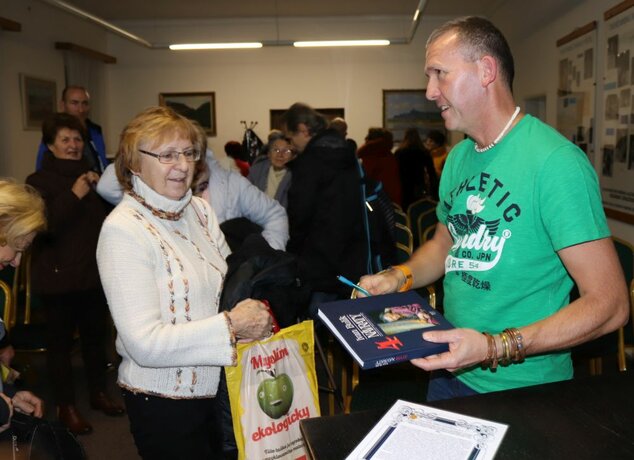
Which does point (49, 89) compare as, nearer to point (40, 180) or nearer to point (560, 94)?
point (40, 180)

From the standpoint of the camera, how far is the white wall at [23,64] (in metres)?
6.79

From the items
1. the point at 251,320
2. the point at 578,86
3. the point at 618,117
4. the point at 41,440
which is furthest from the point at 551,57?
the point at 41,440

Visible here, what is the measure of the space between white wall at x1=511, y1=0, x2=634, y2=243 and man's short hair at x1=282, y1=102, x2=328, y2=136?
2714mm

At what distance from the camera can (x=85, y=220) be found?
3098mm

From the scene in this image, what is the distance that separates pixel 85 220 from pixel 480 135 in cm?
239

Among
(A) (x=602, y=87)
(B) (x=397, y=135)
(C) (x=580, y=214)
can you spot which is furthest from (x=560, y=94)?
(C) (x=580, y=214)

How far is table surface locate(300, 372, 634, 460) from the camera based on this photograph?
36.7 inches

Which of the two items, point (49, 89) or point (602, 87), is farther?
point (49, 89)

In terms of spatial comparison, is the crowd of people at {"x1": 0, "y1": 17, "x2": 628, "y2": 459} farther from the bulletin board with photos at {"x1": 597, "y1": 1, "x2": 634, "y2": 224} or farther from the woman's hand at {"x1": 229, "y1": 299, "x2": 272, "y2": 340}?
the bulletin board with photos at {"x1": 597, "y1": 1, "x2": 634, "y2": 224}

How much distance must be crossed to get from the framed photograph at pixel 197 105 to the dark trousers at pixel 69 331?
7.14 metres

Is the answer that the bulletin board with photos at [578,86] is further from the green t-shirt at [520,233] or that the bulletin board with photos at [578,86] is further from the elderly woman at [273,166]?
the green t-shirt at [520,233]

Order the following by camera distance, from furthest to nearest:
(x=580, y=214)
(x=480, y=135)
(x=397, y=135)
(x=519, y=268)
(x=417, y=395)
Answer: (x=397, y=135), (x=417, y=395), (x=480, y=135), (x=519, y=268), (x=580, y=214)

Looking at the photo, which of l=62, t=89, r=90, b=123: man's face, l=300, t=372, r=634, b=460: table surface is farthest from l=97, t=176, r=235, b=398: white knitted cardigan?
l=62, t=89, r=90, b=123: man's face

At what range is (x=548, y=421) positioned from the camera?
102 centimetres
